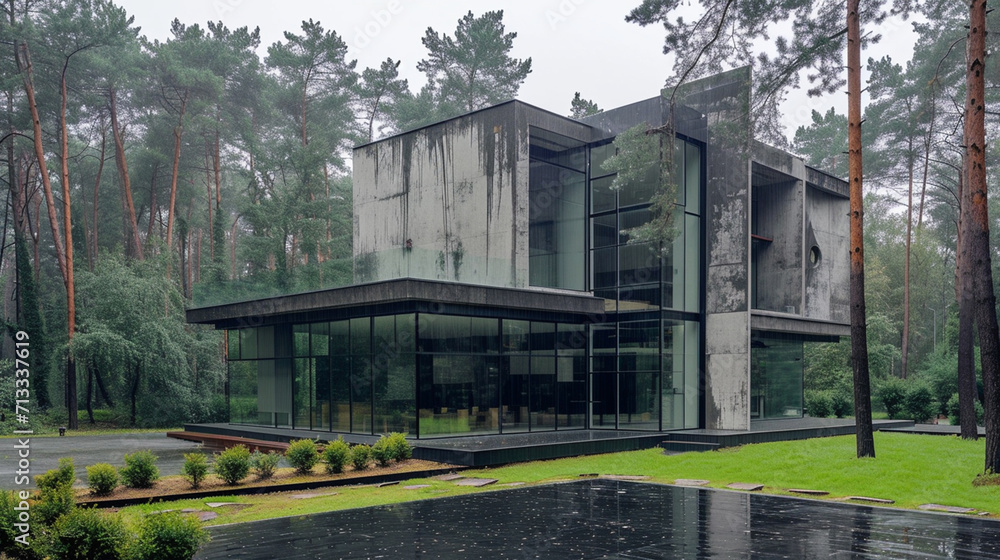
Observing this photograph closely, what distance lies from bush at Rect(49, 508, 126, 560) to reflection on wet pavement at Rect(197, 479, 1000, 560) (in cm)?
126

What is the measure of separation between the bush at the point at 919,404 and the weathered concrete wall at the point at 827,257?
4.06 m

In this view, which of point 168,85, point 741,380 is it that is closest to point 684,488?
point 741,380

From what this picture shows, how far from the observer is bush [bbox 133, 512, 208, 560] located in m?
7.64

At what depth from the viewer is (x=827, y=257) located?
109 ft

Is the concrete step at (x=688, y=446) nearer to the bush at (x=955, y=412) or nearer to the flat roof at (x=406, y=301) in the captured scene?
the flat roof at (x=406, y=301)

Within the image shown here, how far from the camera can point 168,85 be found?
44906mm

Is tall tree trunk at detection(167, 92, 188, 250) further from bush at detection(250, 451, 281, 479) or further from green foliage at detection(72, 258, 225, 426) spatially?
bush at detection(250, 451, 281, 479)

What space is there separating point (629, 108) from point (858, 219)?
393 inches

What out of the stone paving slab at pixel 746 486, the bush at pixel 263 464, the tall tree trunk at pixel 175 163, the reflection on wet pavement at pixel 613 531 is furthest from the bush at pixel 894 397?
the tall tree trunk at pixel 175 163

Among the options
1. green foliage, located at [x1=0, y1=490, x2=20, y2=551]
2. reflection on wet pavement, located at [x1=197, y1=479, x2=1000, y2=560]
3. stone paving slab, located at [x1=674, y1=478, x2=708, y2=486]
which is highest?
green foliage, located at [x1=0, y1=490, x2=20, y2=551]

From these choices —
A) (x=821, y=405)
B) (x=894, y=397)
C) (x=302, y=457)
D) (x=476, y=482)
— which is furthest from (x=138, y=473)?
(x=894, y=397)

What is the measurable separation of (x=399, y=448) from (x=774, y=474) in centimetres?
839

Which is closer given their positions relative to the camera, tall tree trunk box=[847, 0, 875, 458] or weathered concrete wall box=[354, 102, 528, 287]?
tall tree trunk box=[847, 0, 875, 458]

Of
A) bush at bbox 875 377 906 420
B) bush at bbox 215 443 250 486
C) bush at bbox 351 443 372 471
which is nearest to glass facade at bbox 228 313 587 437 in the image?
bush at bbox 351 443 372 471
